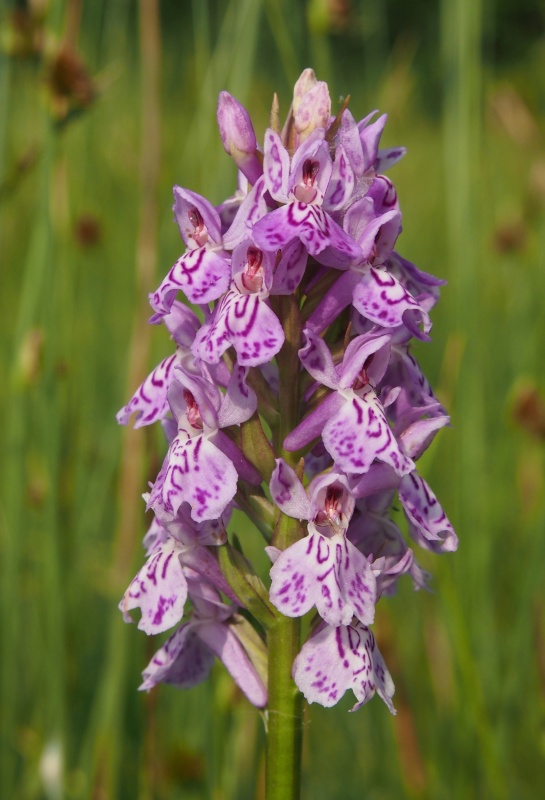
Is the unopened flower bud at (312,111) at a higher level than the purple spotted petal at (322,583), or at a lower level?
higher

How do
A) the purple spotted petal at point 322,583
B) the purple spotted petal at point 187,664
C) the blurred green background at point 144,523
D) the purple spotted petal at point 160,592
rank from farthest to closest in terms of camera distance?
the blurred green background at point 144,523 < the purple spotted petal at point 187,664 < the purple spotted petal at point 160,592 < the purple spotted petal at point 322,583

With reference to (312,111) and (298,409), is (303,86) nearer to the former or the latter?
(312,111)

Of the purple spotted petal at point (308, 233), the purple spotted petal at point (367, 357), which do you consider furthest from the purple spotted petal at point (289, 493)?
the purple spotted petal at point (308, 233)

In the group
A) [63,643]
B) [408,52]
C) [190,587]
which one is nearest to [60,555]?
[63,643]

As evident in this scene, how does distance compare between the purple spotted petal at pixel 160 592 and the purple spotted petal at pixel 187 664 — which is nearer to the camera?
the purple spotted petal at pixel 160 592

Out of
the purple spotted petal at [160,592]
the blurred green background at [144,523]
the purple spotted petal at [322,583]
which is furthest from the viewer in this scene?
the blurred green background at [144,523]

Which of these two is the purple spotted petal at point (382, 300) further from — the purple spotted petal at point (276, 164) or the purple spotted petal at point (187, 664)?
the purple spotted petal at point (187, 664)

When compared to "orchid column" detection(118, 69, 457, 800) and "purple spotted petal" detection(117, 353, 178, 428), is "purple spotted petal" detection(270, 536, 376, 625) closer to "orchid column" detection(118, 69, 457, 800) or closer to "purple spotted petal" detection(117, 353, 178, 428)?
"orchid column" detection(118, 69, 457, 800)

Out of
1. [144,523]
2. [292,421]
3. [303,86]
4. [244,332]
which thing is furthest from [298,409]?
[144,523]
